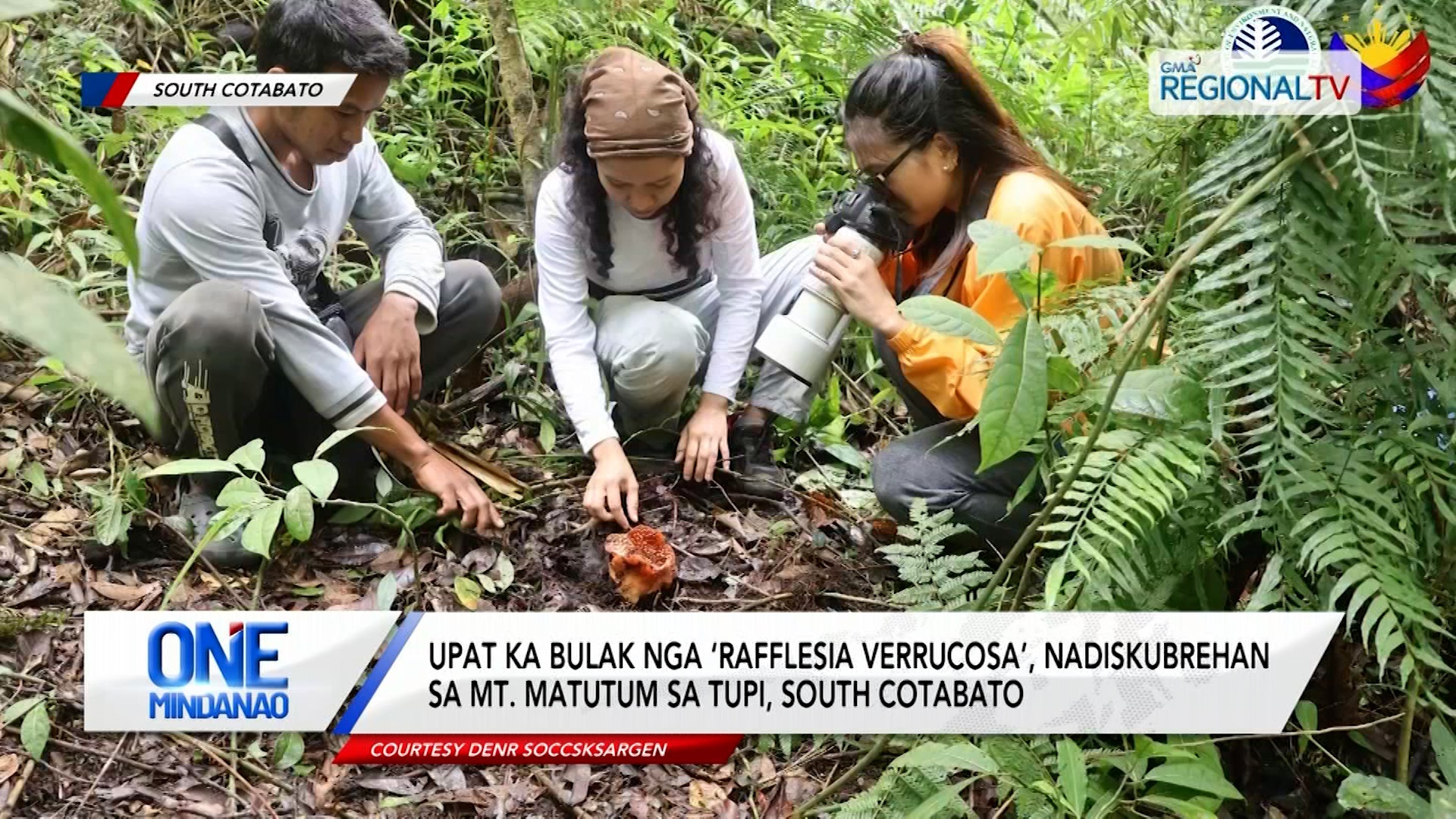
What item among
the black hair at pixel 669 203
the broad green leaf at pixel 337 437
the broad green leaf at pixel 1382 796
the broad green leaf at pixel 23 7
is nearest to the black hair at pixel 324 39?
the black hair at pixel 669 203

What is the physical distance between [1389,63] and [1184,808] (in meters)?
0.64

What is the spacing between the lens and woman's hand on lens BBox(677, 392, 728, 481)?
1655 mm

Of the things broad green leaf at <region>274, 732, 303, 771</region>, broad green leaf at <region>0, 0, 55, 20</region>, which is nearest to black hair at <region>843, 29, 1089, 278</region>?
broad green leaf at <region>274, 732, 303, 771</region>

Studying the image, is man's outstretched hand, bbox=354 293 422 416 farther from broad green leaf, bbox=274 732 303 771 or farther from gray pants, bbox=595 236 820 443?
broad green leaf, bbox=274 732 303 771

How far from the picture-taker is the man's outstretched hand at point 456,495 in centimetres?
150

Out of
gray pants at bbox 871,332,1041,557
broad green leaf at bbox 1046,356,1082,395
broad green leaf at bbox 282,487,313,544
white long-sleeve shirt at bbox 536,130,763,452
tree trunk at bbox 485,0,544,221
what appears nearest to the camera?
broad green leaf at bbox 1046,356,1082,395

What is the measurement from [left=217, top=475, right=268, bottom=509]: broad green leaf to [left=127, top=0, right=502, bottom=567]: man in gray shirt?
4.0 inches

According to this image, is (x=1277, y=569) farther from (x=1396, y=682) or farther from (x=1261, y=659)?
(x=1396, y=682)

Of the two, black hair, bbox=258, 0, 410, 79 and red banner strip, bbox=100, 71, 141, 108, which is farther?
red banner strip, bbox=100, 71, 141, 108

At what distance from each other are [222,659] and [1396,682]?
3.93 ft

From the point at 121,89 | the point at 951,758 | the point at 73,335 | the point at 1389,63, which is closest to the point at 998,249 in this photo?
the point at 1389,63

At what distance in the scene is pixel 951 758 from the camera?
1.03 m


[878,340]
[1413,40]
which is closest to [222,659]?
[878,340]

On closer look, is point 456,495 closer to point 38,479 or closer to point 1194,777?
point 38,479
